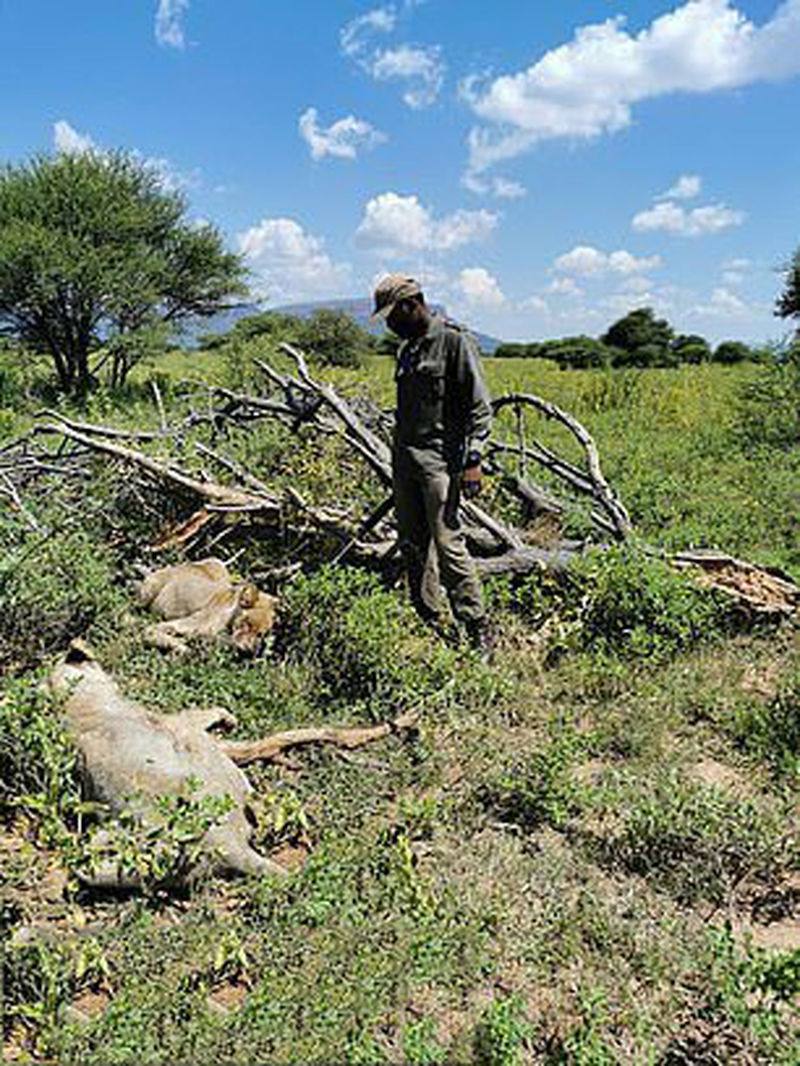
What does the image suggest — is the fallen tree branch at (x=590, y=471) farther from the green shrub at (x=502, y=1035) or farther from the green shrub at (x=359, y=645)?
the green shrub at (x=502, y=1035)

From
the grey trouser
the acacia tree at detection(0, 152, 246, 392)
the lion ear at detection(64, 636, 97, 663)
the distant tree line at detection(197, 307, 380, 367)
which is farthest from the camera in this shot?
the distant tree line at detection(197, 307, 380, 367)

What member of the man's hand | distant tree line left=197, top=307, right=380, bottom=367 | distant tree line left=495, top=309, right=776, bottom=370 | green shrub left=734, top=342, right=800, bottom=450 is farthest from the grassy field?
distant tree line left=495, top=309, right=776, bottom=370

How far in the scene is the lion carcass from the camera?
2.94 m

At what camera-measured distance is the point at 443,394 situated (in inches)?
172

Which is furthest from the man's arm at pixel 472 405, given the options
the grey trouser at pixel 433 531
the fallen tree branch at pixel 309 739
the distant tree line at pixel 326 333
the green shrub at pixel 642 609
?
the distant tree line at pixel 326 333

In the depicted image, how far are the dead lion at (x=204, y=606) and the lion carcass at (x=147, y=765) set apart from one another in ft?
3.39

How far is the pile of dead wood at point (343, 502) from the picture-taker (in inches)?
200

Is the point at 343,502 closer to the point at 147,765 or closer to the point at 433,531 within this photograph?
the point at 433,531

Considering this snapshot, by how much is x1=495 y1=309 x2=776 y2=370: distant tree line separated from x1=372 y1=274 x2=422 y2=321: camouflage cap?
24477 mm

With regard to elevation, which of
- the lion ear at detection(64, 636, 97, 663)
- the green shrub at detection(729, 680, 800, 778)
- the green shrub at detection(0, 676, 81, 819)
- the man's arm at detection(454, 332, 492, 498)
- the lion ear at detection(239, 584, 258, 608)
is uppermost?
the man's arm at detection(454, 332, 492, 498)

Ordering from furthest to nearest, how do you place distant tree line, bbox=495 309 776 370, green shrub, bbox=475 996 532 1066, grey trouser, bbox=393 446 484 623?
distant tree line, bbox=495 309 776 370, grey trouser, bbox=393 446 484 623, green shrub, bbox=475 996 532 1066

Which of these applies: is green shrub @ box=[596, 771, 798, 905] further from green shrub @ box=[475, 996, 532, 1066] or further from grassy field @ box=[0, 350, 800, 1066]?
green shrub @ box=[475, 996, 532, 1066]

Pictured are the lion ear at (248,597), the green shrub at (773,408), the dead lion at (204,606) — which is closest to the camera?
the dead lion at (204,606)

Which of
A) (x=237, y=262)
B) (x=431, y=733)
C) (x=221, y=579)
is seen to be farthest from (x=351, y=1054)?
(x=237, y=262)
